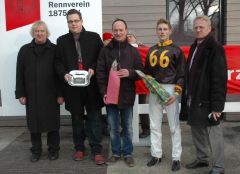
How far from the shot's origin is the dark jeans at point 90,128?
5125 millimetres

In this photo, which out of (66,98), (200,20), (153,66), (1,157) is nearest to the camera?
(200,20)

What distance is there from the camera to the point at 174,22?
25.8 feet

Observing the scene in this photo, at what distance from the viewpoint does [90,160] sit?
17.4ft

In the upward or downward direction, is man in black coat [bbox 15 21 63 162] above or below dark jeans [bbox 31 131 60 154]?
above

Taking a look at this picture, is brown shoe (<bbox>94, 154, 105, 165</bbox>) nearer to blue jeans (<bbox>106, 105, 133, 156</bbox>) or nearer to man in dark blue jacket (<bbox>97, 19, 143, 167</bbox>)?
blue jeans (<bbox>106, 105, 133, 156</bbox>)

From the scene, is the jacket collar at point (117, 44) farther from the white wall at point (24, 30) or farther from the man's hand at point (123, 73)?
the white wall at point (24, 30)

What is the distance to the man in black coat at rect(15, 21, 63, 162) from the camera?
5.09 meters

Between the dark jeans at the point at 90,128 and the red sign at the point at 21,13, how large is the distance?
6.01 ft

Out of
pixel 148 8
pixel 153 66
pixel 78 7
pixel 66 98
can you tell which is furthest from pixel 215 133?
pixel 148 8

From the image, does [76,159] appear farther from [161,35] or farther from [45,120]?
[161,35]

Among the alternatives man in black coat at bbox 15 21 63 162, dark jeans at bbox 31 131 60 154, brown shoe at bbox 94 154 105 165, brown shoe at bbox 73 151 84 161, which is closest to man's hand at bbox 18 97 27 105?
man in black coat at bbox 15 21 63 162

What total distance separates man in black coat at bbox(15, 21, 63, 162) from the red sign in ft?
3.04

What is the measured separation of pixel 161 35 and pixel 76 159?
80.8 inches

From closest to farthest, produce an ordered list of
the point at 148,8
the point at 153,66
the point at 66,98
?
the point at 153,66
the point at 66,98
the point at 148,8
